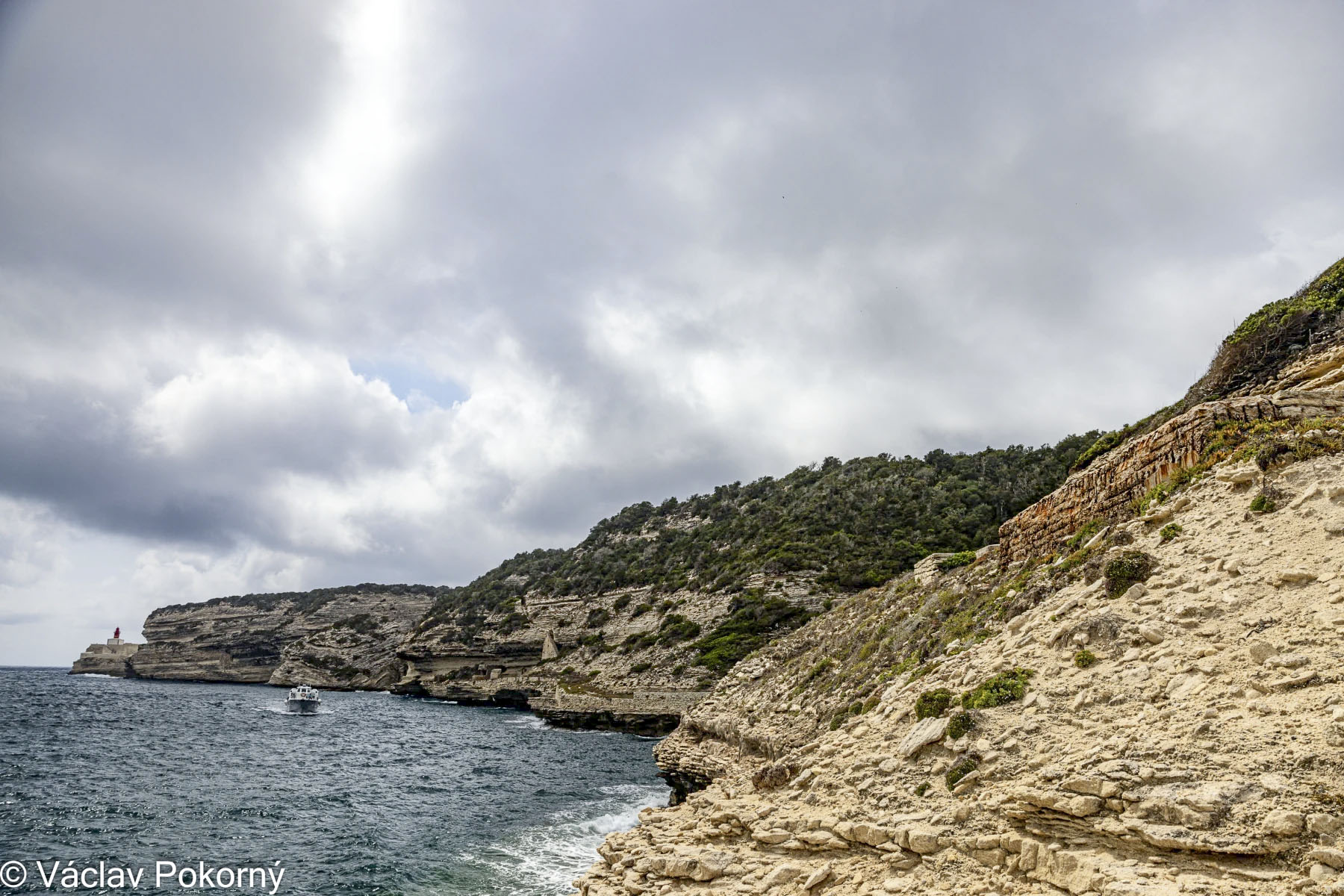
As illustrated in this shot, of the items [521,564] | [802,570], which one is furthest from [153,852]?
[521,564]

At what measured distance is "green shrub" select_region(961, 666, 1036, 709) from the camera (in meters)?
11.4

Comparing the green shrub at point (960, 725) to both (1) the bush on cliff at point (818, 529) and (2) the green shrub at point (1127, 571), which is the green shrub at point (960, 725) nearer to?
(2) the green shrub at point (1127, 571)

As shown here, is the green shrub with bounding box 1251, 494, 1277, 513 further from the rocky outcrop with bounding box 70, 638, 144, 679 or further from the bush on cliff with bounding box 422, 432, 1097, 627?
the rocky outcrop with bounding box 70, 638, 144, 679

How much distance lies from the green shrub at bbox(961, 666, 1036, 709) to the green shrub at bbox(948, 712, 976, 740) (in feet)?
1.17

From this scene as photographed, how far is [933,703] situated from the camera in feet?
42.8

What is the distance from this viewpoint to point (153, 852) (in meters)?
20.3

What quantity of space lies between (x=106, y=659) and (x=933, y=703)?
8391 inches

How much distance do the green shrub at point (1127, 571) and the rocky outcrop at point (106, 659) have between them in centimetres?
20433

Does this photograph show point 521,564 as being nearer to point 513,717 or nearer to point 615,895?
point 513,717

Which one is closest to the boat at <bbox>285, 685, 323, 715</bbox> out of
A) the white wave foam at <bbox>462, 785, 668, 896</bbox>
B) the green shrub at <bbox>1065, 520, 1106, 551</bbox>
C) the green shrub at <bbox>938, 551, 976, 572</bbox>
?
the white wave foam at <bbox>462, 785, 668, 896</bbox>

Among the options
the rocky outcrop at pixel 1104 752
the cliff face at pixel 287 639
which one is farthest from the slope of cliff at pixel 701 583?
the rocky outcrop at pixel 1104 752

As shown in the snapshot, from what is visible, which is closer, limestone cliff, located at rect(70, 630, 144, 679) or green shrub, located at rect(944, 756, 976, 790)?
green shrub, located at rect(944, 756, 976, 790)

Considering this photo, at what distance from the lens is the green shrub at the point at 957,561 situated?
2602 cm

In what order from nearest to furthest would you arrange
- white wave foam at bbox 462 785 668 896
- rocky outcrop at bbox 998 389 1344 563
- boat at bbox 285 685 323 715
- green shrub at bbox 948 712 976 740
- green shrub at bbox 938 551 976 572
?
green shrub at bbox 948 712 976 740, rocky outcrop at bbox 998 389 1344 563, white wave foam at bbox 462 785 668 896, green shrub at bbox 938 551 976 572, boat at bbox 285 685 323 715
